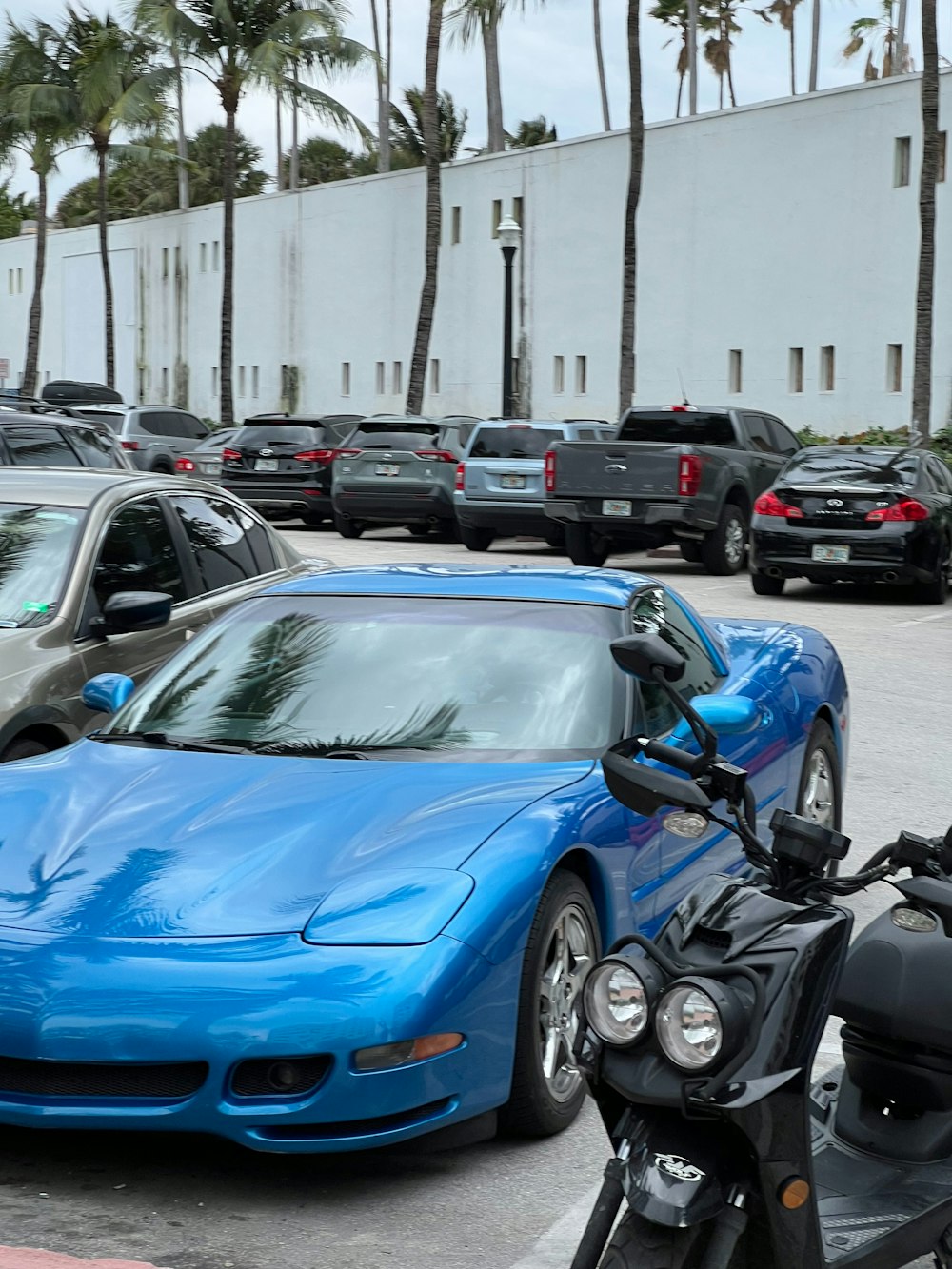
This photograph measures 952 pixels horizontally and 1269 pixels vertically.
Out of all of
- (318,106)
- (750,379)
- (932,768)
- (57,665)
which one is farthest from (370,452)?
(318,106)

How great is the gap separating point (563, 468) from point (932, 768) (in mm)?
10873

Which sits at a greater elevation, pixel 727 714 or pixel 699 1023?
pixel 727 714

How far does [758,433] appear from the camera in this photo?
21.9 m

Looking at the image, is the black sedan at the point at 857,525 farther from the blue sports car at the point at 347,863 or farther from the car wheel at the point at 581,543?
the blue sports car at the point at 347,863

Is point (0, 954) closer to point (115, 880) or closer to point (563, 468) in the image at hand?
point (115, 880)

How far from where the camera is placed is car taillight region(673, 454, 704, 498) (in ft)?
63.8

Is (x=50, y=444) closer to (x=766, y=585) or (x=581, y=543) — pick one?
(x=581, y=543)

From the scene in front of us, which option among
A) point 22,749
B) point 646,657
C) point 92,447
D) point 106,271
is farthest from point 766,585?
point 106,271

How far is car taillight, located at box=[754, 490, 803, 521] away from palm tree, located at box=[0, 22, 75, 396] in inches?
1446

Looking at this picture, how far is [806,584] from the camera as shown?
20453mm

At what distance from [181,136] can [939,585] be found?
6285cm

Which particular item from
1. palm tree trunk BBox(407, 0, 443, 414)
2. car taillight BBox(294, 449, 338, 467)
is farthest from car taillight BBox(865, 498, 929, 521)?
palm tree trunk BBox(407, 0, 443, 414)

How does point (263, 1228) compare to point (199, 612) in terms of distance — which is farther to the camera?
point (199, 612)

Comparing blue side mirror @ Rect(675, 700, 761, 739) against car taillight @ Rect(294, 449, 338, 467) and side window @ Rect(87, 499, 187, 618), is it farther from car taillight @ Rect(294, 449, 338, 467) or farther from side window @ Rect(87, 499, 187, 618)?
car taillight @ Rect(294, 449, 338, 467)
